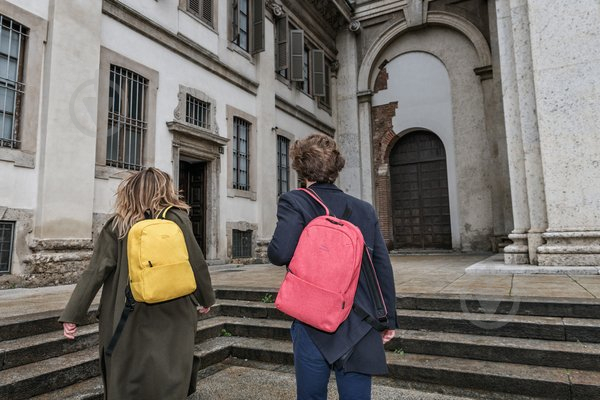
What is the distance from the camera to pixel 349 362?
66.0 inches

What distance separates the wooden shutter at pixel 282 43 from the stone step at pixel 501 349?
10.8 m

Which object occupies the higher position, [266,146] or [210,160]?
[266,146]

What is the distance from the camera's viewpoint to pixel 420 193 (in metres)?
15.2

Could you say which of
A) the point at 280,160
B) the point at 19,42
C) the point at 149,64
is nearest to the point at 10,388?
the point at 19,42

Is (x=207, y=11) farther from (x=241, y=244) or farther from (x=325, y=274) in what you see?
(x=325, y=274)

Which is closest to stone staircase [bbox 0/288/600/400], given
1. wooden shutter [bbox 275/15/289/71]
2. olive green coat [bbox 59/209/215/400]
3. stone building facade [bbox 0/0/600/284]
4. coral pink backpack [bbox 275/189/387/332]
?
olive green coat [bbox 59/209/215/400]

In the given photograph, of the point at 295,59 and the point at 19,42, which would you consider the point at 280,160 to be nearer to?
the point at 295,59

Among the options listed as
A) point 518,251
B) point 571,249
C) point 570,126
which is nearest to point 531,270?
point 571,249

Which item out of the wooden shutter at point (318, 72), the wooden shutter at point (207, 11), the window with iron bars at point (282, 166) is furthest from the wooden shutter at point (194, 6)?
the wooden shutter at point (318, 72)

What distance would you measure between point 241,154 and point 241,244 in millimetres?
2469

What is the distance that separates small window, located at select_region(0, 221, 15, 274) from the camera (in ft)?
19.5

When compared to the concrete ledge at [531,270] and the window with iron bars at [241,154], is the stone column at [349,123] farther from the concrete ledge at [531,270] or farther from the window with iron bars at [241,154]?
the concrete ledge at [531,270]

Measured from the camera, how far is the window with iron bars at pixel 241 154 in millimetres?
10883

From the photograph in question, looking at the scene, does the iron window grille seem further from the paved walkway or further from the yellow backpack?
the yellow backpack
